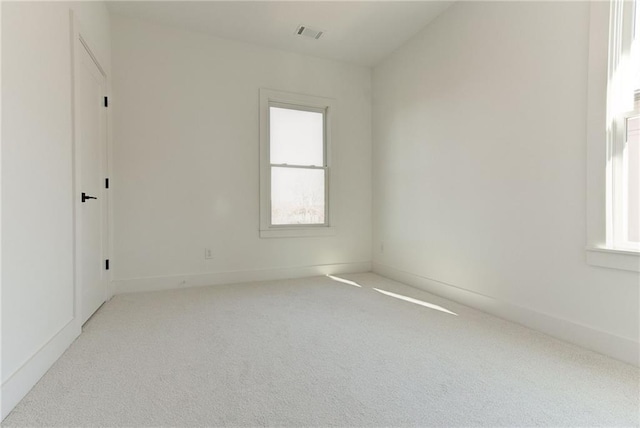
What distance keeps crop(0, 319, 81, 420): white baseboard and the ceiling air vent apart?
10.9 ft

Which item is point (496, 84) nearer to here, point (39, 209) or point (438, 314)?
point (438, 314)

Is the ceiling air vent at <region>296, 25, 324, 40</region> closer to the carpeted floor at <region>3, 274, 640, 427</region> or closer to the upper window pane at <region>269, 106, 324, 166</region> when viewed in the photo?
the upper window pane at <region>269, 106, 324, 166</region>

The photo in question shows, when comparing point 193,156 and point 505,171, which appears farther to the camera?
point 193,156

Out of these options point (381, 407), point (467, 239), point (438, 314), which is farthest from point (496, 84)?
point (381, 407)

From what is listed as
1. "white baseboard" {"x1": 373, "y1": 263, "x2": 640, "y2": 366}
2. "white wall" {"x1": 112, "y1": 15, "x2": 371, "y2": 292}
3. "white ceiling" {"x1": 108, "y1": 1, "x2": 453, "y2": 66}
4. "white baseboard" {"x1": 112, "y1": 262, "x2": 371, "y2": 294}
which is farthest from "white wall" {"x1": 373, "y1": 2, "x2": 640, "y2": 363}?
"white wall" {"x1": 112, "y1": 15, "x2": 371, "y2": 292}

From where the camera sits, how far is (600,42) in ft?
6.13

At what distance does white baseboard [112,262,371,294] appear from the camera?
3.19m

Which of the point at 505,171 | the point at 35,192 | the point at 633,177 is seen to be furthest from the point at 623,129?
the point at 35,192

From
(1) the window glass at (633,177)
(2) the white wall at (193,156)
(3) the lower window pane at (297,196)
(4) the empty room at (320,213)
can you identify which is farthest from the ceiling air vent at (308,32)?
(1) the window glass at (633,177)

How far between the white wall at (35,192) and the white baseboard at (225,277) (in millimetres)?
1193

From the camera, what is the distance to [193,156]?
3.42 metres

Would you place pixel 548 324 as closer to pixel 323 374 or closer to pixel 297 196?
pixel 323 374

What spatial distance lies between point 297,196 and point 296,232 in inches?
18.4

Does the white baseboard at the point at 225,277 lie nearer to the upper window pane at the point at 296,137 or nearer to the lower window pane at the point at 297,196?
the lower window pane at the point at 297,196
